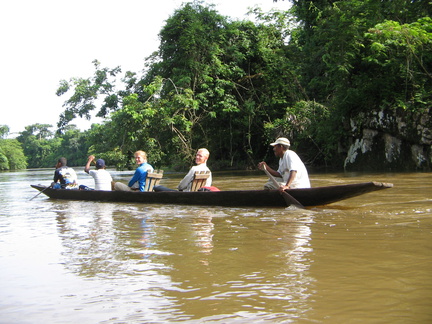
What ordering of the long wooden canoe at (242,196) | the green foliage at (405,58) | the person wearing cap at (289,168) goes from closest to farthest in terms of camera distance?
the long wooden canoe at (242,196) < the person wearing cap at (289,168) < the green foliage at (405,58)

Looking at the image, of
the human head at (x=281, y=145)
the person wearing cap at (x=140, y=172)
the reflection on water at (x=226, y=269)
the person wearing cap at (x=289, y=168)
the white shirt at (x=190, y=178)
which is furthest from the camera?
the person wearing cap at (x=140, y=172)

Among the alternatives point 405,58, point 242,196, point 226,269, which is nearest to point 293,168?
point 242,196

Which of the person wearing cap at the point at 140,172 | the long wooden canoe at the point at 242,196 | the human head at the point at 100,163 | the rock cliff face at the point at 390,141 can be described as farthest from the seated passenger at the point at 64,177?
the rock cliff face at the point at 390,141

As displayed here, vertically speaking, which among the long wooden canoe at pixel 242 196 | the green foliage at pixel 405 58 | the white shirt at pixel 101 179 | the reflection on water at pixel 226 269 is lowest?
the reflection on water at pixel 226 269

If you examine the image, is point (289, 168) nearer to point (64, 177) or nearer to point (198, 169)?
point (198, 169)

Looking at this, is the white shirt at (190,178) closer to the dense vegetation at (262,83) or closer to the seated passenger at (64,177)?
the seated passenger at (64,177)

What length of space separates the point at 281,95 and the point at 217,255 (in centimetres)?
1904

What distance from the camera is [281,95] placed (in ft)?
73.6

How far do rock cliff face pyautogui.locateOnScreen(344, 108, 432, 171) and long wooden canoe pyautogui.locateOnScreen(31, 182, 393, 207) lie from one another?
32.7 feet

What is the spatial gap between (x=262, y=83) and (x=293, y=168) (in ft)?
53.6

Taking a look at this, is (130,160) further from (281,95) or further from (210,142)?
(281,95)

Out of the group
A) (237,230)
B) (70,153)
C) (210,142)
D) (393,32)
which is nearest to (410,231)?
(237,230)

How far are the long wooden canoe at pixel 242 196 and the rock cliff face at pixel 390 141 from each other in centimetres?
997

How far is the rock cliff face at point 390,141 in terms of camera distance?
50.4ft
